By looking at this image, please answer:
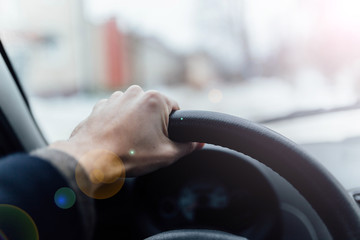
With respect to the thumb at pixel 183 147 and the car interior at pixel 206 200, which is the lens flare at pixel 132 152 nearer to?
the thumb at pixel 183 147

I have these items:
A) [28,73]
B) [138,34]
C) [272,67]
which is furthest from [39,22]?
[272,67]

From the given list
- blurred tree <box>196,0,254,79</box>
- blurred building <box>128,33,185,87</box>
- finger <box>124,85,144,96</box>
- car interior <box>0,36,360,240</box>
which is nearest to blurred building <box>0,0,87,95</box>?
blurred building <box>128,33,185,87</box>

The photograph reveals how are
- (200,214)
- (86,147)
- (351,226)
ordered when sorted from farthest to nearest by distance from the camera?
(200,214) < (86,147) < (351,226)

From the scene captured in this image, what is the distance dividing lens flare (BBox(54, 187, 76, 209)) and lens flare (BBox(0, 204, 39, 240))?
0.05m

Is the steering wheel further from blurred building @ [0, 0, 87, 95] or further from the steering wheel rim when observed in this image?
blurred building @ [0, 0, 87, 95]

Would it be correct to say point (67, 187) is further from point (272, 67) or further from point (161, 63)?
point (161, 63)

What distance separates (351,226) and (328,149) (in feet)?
2.79

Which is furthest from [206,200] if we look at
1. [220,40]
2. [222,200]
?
[220,40]

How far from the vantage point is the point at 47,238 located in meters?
0.77

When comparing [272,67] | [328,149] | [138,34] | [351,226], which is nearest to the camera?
[351,226]

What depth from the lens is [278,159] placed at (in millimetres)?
794

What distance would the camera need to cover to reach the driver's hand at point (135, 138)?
0.88 meters

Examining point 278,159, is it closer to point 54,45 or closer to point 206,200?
point 206,200

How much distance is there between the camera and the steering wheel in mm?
749
